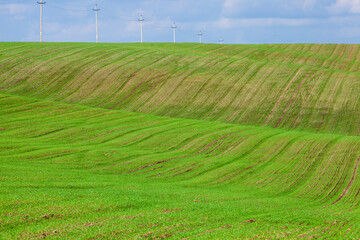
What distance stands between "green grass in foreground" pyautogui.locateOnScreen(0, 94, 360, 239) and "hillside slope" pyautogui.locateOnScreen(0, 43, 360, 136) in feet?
21.9

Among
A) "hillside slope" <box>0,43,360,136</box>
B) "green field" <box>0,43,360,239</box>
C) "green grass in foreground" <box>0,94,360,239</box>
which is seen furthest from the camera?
"hillside slope" <box>0,43,360,136</box>

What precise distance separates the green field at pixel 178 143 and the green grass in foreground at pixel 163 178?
0.41 feet

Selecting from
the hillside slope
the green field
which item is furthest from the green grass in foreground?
the hillside slope

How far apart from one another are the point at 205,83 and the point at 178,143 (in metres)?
28.2

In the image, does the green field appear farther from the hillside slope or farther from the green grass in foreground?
the hillside slope

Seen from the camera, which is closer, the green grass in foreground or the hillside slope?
the green grass in foreground

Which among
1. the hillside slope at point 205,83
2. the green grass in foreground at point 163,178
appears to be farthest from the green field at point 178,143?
the hillside slope at point 205,83

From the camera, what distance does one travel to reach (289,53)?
9494 cm

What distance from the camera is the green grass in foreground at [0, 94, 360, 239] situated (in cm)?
1942

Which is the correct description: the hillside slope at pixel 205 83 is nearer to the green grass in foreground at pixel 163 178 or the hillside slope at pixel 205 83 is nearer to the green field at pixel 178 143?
the green field at pixel 178 143

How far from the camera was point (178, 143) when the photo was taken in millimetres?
45219

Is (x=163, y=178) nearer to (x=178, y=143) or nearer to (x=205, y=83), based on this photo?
(x=178, y=143)

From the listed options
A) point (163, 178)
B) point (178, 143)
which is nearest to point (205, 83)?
point (178, 143)

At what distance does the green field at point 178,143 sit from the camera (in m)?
20.5
